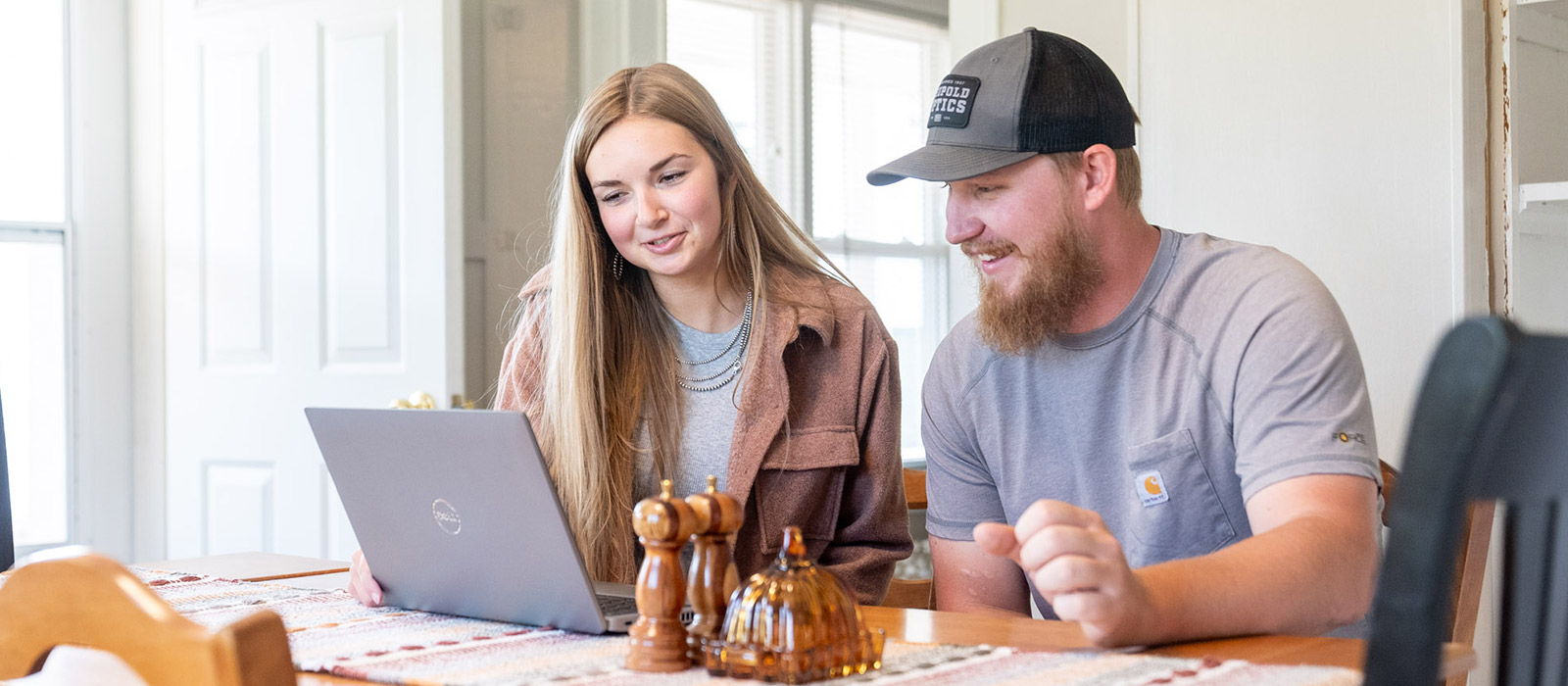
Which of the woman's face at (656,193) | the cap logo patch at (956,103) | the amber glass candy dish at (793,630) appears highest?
the cap logo patch at (956,103)

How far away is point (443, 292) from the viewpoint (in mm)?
2781

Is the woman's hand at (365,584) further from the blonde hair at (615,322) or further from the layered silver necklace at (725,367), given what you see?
the layered silver necklace at (725,367)

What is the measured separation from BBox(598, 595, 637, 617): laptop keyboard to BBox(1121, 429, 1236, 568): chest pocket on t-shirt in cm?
55

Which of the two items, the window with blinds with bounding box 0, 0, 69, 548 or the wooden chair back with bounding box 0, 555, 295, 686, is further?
the window with blinds with bounding box 0, 0, 69, 548

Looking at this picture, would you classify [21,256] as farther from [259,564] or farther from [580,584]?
[580,584]

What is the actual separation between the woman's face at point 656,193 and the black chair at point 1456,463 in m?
1.25

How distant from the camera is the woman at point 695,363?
1693 millimetres

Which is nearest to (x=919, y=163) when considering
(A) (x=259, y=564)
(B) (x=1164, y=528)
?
(B) (x=1164, y=528)

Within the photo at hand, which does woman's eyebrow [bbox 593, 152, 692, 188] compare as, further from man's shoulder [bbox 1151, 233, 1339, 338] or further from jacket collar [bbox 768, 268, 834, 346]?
man's shoulder [bbox 1151, 233, 1339, 338]

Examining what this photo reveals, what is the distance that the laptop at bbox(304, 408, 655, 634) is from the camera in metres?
1.08

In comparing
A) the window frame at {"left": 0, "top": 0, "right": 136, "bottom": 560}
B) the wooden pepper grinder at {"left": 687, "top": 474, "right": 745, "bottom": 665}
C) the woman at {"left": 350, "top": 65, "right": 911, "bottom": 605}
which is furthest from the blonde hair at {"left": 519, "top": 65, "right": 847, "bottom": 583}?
the window frame at {"left": 0, "top": 0, "right": 136, "bottom": 560}

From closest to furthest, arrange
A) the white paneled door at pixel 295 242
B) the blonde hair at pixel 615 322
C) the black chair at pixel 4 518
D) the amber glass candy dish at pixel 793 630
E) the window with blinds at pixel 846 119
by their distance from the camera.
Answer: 1. the amber glass candy dish at pixel 793 630
2. the blonde hair at pixel 615 322
3. the black chair at pixel 4 518
4. the white paneled door at pixel 295 242
5. the window with blinds at pixel 846 119

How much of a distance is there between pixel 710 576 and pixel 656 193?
80 cm

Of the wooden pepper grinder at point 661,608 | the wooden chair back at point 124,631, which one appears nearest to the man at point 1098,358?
the wooden pepper grinder at point 661,608
